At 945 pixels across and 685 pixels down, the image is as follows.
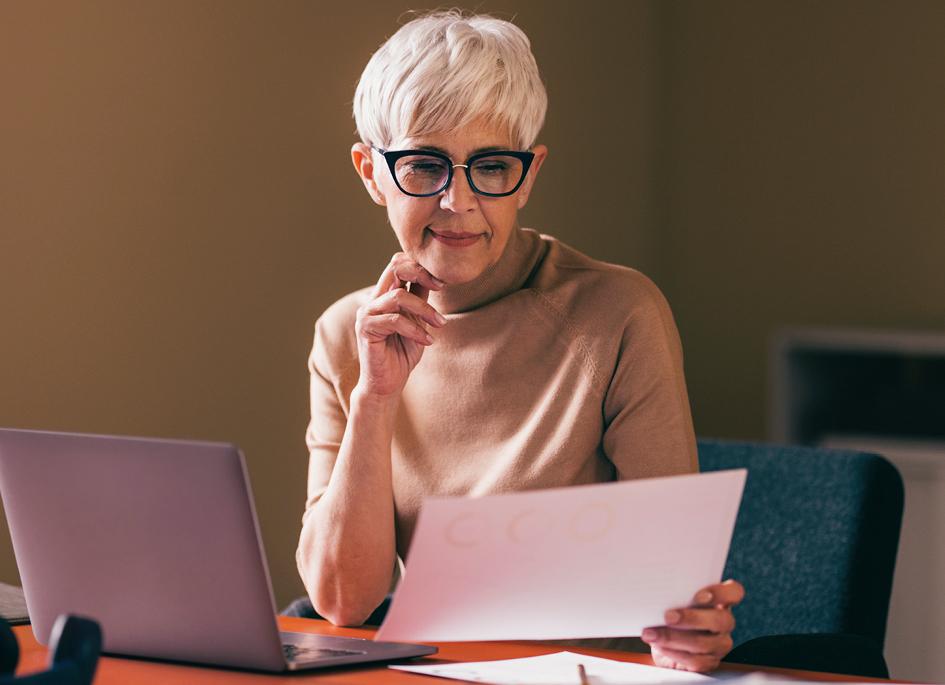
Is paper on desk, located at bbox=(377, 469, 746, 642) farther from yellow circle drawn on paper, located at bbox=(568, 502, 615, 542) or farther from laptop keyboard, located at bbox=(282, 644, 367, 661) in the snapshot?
laptop keyboard, located at bbox=(282, 644, 367, 661)

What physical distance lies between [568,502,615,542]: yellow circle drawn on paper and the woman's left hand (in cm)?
16

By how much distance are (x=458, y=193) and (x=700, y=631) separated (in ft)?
1.83

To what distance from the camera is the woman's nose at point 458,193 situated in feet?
4.70

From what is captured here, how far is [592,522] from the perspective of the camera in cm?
102

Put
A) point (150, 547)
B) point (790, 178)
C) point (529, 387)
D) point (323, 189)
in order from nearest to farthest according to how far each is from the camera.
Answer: point (150, 547), point (529, 387), point (323, 189), point (790, 178)

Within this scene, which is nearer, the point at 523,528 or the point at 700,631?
the point at 523,528

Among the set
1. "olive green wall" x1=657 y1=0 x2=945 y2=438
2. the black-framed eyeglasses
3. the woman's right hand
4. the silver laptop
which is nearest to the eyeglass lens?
the black-framed eyeglasses

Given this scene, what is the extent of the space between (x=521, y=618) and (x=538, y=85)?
70 centimetres

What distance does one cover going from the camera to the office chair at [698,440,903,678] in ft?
5.44

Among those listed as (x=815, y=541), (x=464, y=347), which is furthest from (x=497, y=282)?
(x=815, y=541)

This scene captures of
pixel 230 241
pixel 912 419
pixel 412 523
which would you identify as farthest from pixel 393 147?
pixel 912 419

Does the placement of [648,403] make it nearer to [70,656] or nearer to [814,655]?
[814,655]

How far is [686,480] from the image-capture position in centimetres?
103

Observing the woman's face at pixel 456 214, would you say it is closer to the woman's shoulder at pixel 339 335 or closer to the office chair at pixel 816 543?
the woman's shoulder at pixel 339 335
